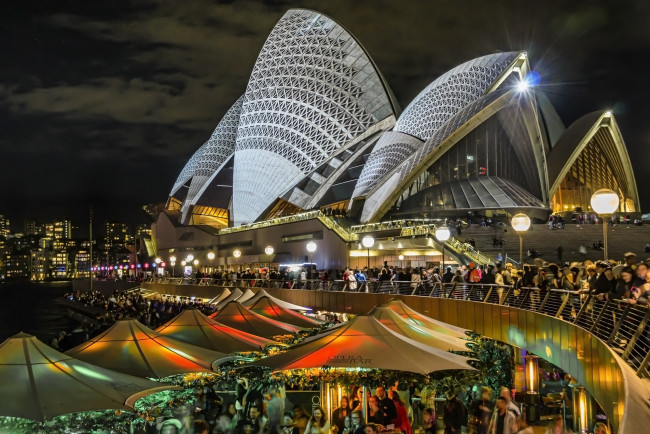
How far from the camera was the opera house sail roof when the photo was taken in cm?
4981

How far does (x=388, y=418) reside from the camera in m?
10.2

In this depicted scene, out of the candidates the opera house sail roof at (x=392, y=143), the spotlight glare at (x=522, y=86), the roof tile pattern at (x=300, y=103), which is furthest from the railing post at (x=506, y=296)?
the roof tile pattern at (x=300, y=103)

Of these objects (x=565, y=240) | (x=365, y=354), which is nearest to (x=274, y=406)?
(x=365, y=354)

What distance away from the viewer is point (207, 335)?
47.0ft

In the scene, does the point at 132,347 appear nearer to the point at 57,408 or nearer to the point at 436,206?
the point at 57,408

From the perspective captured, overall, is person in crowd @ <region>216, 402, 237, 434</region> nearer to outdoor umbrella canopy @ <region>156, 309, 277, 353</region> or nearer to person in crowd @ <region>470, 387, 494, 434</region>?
outdoor umbrella canopy @ <region>156, 309, 277, 353</region>

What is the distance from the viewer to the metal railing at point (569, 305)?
275 inches

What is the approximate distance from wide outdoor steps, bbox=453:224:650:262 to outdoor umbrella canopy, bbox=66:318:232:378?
Answer: 22257 millimetres

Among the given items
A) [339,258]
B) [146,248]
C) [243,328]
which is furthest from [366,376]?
[146,248]

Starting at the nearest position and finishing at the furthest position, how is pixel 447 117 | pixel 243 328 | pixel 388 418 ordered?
pixel 388 418 < pixel 243 328 < pixel 447 117

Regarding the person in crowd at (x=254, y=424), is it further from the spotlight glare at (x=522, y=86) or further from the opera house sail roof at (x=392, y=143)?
the spotlight glare at (x=522, y=86)

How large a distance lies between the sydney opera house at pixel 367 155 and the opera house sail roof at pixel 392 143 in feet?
0.36

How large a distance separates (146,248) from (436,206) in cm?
6005

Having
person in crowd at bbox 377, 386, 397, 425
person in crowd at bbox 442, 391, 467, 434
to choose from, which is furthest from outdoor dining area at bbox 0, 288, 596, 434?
person in crowd at bbox 442, 391, 467, 434
